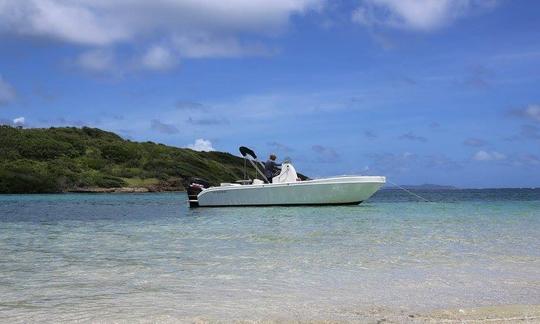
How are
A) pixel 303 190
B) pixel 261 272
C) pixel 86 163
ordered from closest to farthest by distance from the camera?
1. pixel 261 272
2. pixel 303 190
3. pixel 86 163

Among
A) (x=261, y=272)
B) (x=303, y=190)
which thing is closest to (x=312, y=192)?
(x=303, y=190)

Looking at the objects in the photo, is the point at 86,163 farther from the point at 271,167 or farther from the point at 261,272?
the point at 261,272

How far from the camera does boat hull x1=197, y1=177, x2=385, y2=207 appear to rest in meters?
29.4

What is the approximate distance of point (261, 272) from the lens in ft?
32.9

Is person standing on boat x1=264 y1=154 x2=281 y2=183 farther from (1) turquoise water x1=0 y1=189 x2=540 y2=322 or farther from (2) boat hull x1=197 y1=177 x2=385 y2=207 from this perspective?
(1) turquoise water x1=0 y1=189 x2=540 y2=322

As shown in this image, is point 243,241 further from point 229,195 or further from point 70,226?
point 229,195

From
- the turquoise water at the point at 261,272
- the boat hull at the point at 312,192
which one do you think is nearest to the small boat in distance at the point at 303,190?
the boat hull at the point at 312,192

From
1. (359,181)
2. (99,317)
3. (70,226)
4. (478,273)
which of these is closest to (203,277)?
(99,317)

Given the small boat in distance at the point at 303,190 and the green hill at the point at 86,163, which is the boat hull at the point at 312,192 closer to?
the small boat in distance at the point at 303,190

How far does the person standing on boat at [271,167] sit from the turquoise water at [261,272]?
40.1 ft

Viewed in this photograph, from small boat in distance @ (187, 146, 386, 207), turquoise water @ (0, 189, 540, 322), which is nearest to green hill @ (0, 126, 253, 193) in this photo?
small boat in distance @ (187, 146, 386, 207)

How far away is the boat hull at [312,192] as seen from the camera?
29406 mm

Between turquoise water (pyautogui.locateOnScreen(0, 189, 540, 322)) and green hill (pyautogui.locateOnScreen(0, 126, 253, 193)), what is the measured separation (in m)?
68.9

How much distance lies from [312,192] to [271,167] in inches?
103
